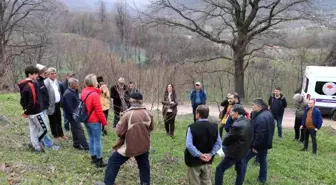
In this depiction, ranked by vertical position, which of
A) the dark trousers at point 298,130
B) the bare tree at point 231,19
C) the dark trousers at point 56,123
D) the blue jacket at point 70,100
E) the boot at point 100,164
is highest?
the bare tree at point 231,19

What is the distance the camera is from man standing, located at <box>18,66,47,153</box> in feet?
20.9

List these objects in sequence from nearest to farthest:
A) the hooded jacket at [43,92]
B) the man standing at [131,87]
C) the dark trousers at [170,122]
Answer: the hooded jacket at [43,92] < the man standing at [131,87] < the dark trousers at [170,122]

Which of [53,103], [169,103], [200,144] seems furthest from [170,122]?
[200,144]

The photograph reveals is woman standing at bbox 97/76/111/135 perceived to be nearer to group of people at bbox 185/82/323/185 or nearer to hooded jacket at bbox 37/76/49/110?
hooded jacket at bbox 37/76/49/110

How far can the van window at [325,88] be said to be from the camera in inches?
699

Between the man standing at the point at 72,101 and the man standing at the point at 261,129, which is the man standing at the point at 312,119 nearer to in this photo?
the man standing at the point at 261,129

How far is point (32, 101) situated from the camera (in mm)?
6387

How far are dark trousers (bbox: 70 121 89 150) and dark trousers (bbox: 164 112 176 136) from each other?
3217mm

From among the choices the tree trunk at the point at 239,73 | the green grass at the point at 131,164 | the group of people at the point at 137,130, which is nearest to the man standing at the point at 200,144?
the group of people at the point at 137,130

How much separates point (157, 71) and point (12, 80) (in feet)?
48.7

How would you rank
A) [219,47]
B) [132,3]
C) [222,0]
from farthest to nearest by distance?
[219,47]
[222,0]
[132,3]

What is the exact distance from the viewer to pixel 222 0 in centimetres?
2370

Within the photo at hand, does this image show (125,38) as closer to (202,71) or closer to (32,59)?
(202,71)

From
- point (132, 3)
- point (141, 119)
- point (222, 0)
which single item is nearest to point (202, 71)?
point (222, 0)
